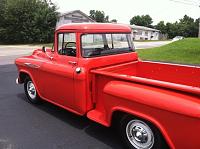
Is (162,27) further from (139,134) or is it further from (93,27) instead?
(139,134)

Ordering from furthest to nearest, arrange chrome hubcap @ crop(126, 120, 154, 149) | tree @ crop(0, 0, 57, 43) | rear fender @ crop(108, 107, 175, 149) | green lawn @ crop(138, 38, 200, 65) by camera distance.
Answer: tree @ crop(0, 0, 57, 43) → green lawn @ crop(138, 38, 200, 65) → chrome hubcap @ crop(126, 120, 154, 149) → rear fender @ crop(108, 107, 175, 149)

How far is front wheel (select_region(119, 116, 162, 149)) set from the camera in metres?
3.38

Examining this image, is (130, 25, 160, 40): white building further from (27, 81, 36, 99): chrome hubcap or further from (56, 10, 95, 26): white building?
(27, 81, 36, 99): chrome hubcap

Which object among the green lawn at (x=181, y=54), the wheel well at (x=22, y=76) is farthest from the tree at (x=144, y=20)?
the wheel well at (x=22, y=76)

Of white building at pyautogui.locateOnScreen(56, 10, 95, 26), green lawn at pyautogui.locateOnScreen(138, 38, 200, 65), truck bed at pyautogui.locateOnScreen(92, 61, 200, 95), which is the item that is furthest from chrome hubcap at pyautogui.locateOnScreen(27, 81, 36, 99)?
white building at pyautogui.locateOnScreen(56, 10, 95, 26)

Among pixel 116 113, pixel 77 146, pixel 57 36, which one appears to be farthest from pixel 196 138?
pixel 57 36

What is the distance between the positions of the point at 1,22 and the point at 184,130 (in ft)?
108

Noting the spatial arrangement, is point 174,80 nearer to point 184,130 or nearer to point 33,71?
point 184,130

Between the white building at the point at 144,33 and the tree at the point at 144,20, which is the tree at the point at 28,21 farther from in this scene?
the tree at the point at 144,20

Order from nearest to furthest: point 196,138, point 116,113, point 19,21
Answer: point 196,138 < point 116,113 < point 19,21

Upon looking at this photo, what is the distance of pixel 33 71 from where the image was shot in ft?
17.6

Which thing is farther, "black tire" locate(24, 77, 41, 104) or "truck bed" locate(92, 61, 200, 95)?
"black tire" locate(24, 77, 41, 104)

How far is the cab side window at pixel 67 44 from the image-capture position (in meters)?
4.50

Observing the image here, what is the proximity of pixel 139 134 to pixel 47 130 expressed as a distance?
66.8 inches
